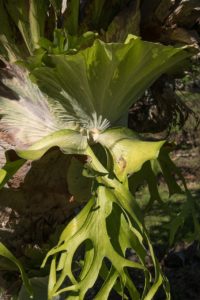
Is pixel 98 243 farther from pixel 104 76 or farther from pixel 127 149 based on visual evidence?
pixel 104 76

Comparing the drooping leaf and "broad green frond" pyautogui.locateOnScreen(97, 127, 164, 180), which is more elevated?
"broad green frond" pyautogui.locateOnScreen(97, 127, 164, 180)

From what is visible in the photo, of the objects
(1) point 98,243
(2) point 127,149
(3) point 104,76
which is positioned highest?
(3) point 104,76

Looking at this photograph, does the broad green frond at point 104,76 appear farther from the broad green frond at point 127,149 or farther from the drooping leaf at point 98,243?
the drooping leaf at point 98,243

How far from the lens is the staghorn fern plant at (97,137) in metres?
1.47

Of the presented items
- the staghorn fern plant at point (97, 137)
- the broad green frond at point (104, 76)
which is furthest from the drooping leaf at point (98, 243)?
the broad green frond at point (104, 76)

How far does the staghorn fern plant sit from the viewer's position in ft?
4.83

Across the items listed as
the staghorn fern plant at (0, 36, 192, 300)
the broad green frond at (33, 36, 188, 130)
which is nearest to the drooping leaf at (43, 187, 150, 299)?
the staghorn fern plant at (0, 36, 192, 300)

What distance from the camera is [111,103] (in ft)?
5.27

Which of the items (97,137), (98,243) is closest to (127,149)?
(97,137)

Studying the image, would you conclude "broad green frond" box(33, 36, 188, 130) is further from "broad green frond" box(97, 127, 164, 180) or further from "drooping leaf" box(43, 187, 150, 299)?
"drooping leaf" box(43, 187, 150, 299)

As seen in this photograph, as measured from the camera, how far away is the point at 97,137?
63.0 inches

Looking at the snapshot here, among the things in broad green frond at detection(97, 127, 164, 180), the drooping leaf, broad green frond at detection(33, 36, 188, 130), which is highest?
broad green frond at detection(33, 36, 188, 130)

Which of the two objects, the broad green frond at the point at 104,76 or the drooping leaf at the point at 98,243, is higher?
the broad green frond at the point at 104,76

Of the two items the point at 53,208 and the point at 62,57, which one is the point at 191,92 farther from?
the point at 62,57
